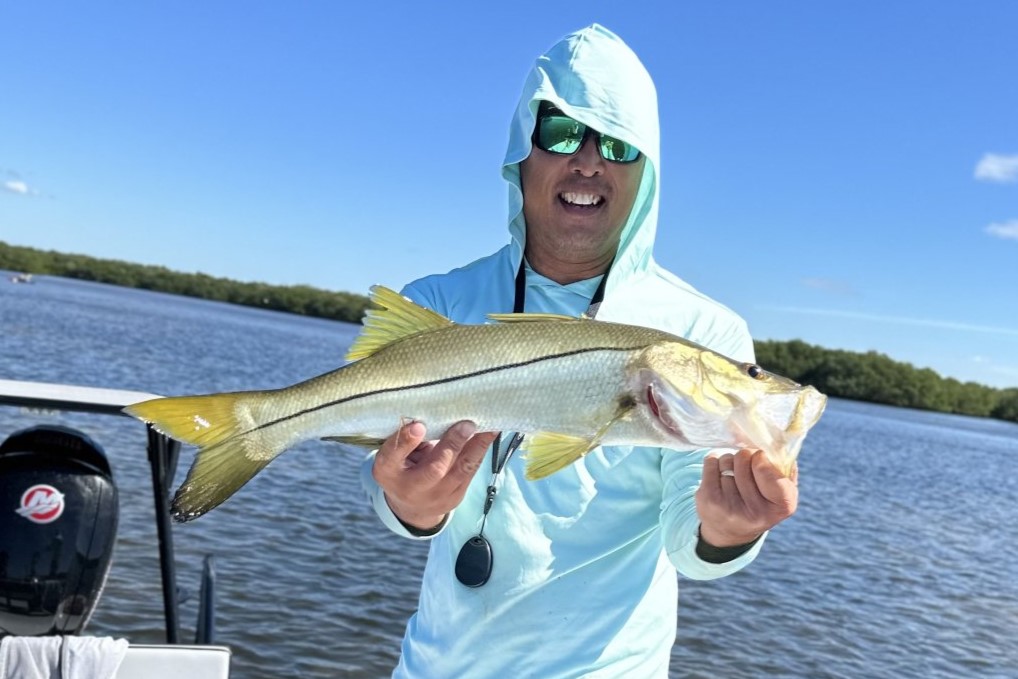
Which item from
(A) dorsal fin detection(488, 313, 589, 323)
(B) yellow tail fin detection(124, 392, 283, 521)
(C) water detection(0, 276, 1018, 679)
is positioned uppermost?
(A) dorsal fin detection(488, 313, 589, 323)

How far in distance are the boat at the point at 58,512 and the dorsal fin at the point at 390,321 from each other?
84.3 inches

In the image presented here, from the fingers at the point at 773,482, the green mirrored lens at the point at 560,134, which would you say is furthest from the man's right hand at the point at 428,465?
the green mirrored lens at the point at 560,134

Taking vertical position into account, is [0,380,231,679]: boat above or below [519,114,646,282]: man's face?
below

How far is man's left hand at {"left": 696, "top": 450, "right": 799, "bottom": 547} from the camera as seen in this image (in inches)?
89.4

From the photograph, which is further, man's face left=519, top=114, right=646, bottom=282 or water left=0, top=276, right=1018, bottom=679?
water left=0, top=276, right=1018, bottom=679

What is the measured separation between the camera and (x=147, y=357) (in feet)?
112

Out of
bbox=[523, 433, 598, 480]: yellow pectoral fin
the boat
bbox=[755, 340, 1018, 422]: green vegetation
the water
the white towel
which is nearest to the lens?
bbox=[523, 433, 598, 480]: yellow pectoral fin

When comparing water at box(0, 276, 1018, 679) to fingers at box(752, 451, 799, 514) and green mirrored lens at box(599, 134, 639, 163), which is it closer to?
fingers at box(752, 451, 799, 514)

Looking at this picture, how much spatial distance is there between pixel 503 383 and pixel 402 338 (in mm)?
371

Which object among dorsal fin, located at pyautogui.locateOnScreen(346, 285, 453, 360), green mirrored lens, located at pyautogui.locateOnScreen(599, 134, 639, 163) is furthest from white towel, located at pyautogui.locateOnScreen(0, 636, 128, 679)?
green mirrored lens, located at pyautogui.locateOnScreen(599, 134, 639, 163)

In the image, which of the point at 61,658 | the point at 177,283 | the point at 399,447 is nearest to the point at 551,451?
the point at 399,447

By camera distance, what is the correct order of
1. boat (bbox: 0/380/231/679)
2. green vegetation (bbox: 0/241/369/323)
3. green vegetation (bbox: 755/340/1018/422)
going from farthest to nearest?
green vegetation (bbox: 0/241/369/323) → green vegetation (bbox: 755/340/1018/422) → boat (bbox: 0/380/231/679)

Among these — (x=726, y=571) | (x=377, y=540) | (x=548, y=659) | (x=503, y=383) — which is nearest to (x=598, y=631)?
(x=548, y=659)

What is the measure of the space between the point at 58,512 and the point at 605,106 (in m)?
3.72
